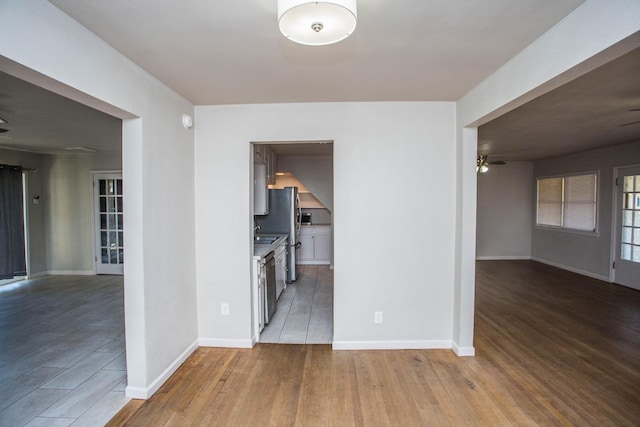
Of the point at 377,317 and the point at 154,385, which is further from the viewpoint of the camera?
the point at 377,317

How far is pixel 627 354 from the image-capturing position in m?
2.83

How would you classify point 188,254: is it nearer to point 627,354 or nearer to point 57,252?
point 627,354

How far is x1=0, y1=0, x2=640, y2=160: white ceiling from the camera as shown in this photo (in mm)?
1458

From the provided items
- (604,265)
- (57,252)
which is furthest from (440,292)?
(57,252)

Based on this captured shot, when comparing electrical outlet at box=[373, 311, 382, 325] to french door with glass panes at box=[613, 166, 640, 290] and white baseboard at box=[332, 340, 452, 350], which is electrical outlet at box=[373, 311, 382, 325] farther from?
french door with glass panes at box=[613, 166, 640, 290]

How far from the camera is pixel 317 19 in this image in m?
1.23

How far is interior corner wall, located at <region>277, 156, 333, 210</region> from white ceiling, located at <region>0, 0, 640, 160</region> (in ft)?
11.6

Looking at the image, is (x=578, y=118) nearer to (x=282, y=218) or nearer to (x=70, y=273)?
(x=282, y=218)

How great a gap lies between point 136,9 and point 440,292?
3.07 metres

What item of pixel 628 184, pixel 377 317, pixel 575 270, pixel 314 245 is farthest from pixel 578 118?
pixel 314 245

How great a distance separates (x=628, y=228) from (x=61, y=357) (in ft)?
26.1

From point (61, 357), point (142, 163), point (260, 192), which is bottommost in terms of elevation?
point (61, 357)

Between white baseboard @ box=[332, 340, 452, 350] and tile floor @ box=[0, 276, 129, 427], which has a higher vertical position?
white baseboard @ box=[332, 340, 452, 350]

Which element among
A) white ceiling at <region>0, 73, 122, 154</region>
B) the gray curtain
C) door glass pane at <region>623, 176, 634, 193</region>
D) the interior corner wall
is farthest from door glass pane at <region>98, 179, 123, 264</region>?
door glass pane at <region>623, 176, 634, 193</region>
